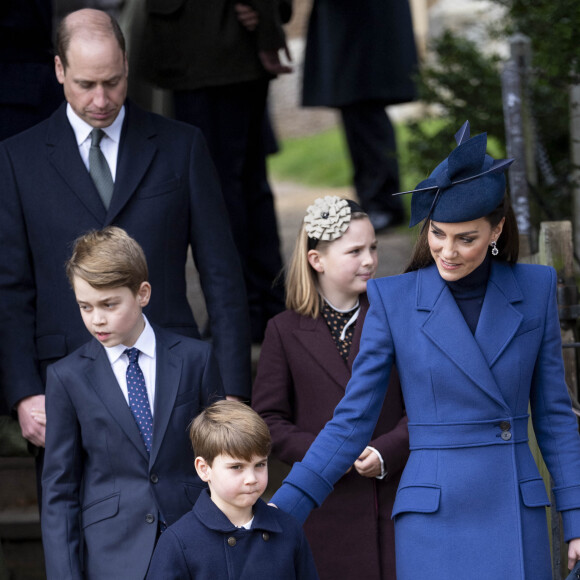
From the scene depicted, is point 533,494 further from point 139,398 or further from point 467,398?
point 139,398

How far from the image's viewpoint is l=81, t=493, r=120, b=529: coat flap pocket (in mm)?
3410

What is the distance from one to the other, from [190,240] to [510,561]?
1.69 m

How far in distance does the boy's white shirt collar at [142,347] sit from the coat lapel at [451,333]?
83 cm

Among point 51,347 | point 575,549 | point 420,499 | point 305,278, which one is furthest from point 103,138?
point 575,549

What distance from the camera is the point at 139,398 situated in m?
3.50

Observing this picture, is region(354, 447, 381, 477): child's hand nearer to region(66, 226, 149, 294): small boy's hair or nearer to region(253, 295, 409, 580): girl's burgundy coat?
region(253, 295, 409, 580): girl's burgundy coat

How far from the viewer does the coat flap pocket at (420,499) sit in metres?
3.11

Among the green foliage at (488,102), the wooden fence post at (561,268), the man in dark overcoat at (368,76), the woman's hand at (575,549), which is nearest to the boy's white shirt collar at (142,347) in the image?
the woman's hand at (575,549)

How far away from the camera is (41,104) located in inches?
187

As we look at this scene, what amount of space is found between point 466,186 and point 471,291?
0.31 metres

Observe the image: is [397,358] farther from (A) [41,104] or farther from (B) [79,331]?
(A) [41,104]

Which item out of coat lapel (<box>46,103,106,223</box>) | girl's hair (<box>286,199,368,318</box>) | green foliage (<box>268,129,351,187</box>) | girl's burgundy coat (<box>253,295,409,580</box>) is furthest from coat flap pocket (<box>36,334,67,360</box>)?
green foliage (<box>268,129,351,187</box>)

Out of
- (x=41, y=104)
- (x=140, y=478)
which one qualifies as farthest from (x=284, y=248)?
(x=140, y=478)

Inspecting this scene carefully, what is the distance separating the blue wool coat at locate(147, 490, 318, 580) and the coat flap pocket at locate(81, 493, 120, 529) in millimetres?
439
